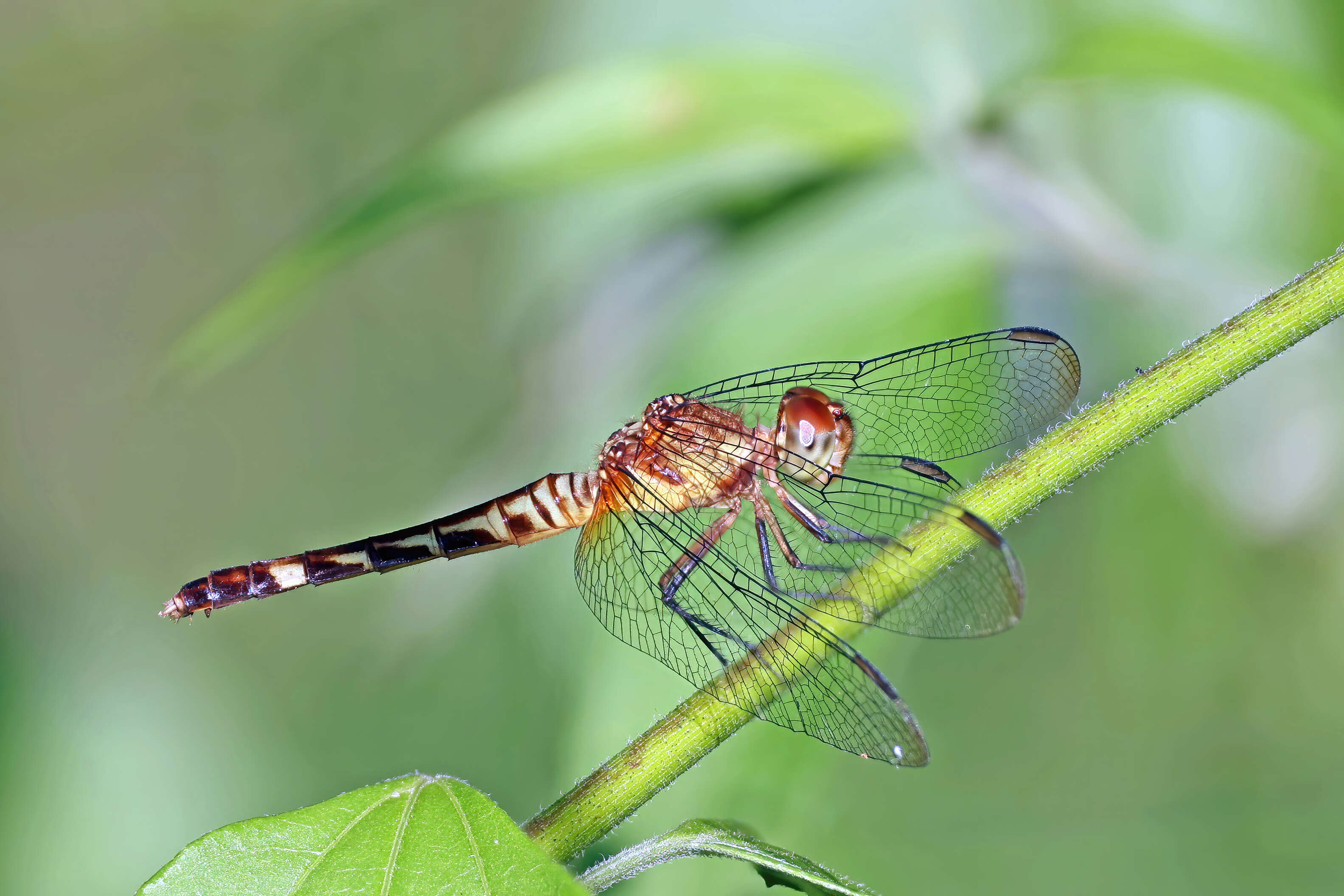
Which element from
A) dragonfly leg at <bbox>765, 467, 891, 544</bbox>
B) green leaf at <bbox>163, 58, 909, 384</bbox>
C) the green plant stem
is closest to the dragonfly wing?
dragonfly leg at <bbox>765, 467, 891, 544</bbox>

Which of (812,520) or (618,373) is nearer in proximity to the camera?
(812,520)

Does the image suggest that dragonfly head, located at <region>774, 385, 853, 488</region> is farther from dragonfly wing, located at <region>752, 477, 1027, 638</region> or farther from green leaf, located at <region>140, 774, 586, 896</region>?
green leaf, located at <region>140, 774, 586, 896</region>

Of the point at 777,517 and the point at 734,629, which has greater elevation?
the point at 777,517

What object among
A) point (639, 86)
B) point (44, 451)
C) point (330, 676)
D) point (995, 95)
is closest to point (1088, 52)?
point (995, 95)

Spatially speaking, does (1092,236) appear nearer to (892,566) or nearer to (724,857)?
(892,566)

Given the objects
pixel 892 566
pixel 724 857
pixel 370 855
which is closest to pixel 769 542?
pixel 892 566

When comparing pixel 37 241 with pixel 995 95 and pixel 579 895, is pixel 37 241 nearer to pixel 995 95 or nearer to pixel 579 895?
pixel 995 95

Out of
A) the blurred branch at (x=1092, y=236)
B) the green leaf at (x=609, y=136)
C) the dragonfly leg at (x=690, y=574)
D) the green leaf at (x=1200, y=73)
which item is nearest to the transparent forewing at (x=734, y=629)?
the dragonfly leg at (x=690, y=574)
